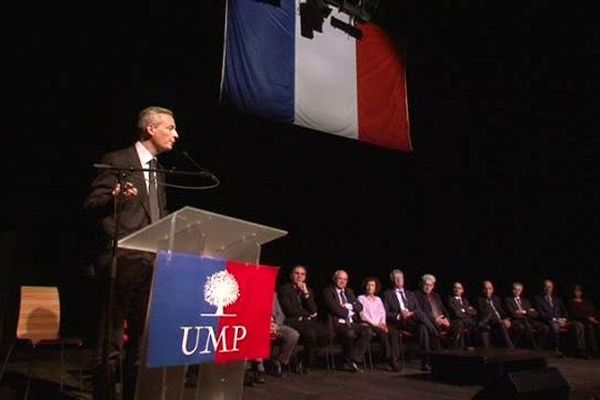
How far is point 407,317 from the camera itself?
6047mm

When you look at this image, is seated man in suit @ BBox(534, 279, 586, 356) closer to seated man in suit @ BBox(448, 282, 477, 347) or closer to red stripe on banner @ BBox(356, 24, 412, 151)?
seated man in suit @ BBox(448, 282, 477, 347)

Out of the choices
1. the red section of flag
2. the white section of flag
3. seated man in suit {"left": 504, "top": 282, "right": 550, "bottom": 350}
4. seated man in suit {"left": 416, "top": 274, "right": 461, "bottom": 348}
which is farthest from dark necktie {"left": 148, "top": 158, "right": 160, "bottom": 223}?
seated man in suit {"left": 504, "top": 282, "right": 550, "bottom": 350}

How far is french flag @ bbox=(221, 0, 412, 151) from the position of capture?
15.9ft

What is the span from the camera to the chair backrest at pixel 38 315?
3531 mm

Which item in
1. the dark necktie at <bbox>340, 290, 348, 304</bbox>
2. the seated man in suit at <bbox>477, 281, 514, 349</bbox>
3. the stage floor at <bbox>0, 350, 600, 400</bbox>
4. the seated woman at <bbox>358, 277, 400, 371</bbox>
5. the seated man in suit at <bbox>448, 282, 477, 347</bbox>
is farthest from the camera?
the seated man in suit at <bbox>477, 281, 514, 349</bbox>

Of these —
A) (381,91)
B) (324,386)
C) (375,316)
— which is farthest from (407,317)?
(381,91)

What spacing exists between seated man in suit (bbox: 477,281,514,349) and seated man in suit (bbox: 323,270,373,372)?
1951mm

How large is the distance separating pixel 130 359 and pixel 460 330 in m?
5.13

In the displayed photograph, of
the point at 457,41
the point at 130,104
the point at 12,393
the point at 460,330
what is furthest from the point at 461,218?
the point at 12,393

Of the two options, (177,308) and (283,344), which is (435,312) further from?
(177,308)

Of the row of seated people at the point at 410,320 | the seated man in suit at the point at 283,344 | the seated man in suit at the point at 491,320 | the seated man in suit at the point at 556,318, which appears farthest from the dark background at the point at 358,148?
the seated man in suit at the point at 283,344

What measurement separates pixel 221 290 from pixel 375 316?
14.2 ft

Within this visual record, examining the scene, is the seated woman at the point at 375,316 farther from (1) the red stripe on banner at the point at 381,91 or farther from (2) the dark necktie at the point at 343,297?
(1) the red stripe on banner at the point at 381,91

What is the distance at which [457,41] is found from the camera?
22.8ft
